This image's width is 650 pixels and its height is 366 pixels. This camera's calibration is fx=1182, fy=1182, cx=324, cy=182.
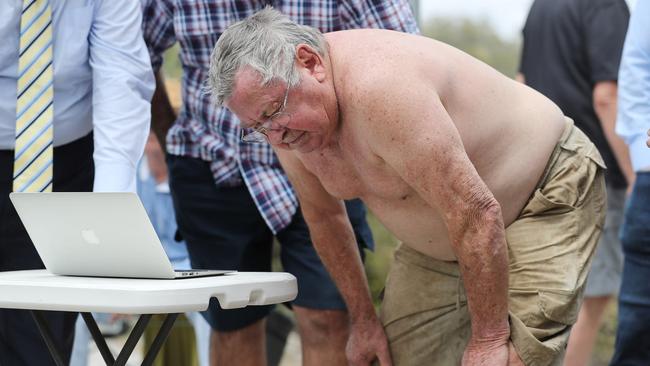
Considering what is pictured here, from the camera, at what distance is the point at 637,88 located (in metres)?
3.79

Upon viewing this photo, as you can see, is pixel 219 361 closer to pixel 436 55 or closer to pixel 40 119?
pixel 40 119

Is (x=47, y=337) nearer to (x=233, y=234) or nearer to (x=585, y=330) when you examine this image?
(x=233, y=234)

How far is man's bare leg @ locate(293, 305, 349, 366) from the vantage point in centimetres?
363

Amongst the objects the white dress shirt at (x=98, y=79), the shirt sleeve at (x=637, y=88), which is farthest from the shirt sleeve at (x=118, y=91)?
the shirt sleeve at (x=637, y=88)

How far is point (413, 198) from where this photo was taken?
3.03 meters

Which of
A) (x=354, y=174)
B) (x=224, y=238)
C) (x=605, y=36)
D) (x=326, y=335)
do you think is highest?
(x=354, y=174)

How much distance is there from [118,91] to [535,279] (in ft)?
4.14

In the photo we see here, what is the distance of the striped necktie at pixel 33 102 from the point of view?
3.23m

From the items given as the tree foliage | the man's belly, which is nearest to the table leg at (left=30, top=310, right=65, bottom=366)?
the man's belly

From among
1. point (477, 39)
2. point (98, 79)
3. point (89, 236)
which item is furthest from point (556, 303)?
Result: point (477, 39)

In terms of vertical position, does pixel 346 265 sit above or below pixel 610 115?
above

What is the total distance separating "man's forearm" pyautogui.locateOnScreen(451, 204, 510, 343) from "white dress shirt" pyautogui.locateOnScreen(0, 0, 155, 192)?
3.21ft

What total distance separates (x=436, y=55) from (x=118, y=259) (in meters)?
0.93

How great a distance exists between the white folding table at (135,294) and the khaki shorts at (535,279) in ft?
1.97
